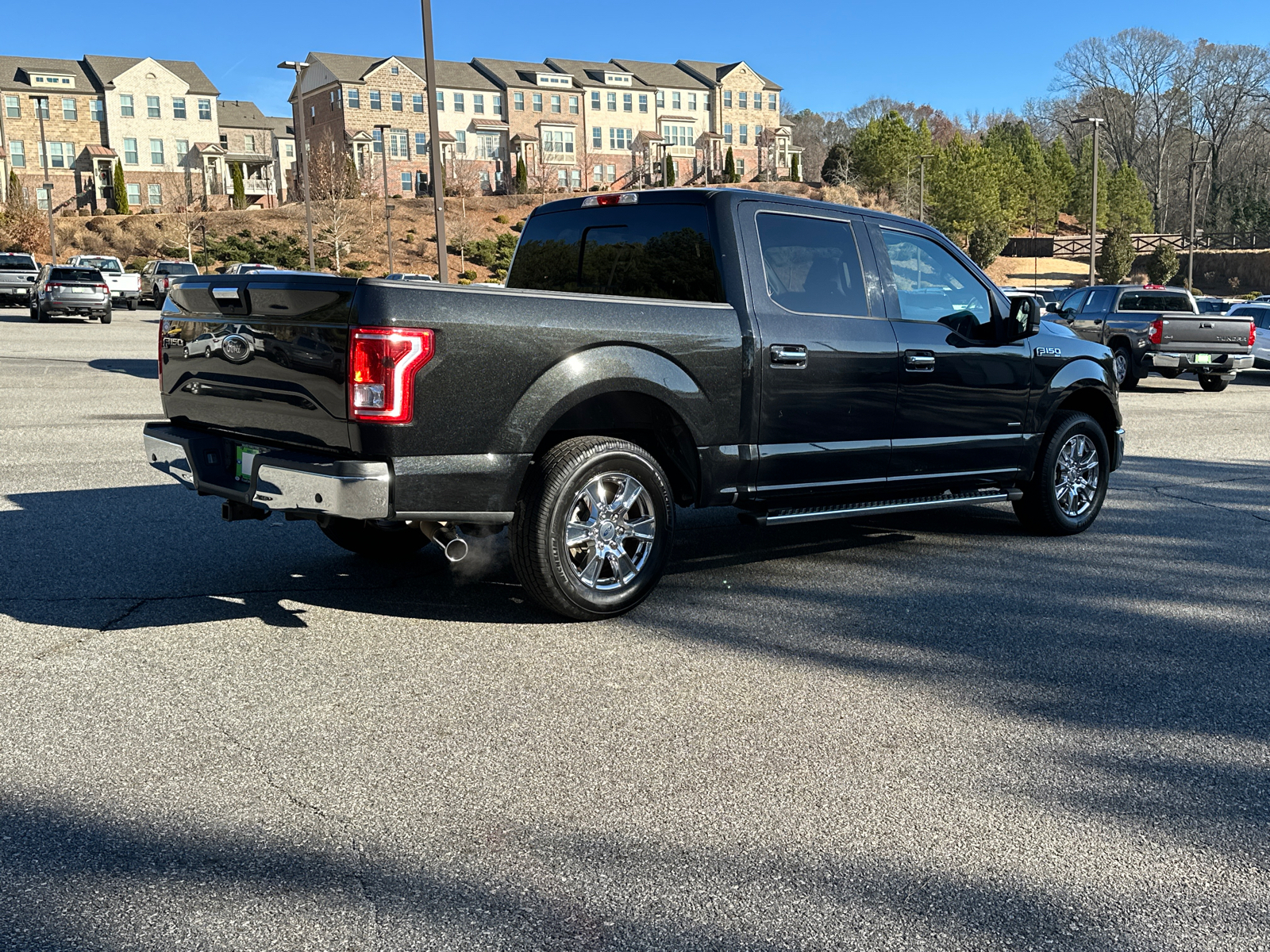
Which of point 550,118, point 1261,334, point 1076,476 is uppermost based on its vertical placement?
point 550,118

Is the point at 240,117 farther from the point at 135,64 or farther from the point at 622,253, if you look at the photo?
the point at 622,253

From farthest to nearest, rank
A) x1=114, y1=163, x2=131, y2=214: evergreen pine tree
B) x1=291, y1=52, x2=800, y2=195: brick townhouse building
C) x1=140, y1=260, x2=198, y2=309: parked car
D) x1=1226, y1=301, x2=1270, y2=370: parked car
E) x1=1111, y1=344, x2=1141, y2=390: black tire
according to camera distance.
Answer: x1=291, y1=52, x2=800, y2=195: brick townhouse building < x1=114, y1=163, x2=131, y2=214: evergreen pine tree < x1=140, y1=260, x2=198, y2=309: parked car < x1=1226, y1=301, x2=1270, y2=370: parked car < x1=1111, y1=344, x2=1141, y2=390: black tire

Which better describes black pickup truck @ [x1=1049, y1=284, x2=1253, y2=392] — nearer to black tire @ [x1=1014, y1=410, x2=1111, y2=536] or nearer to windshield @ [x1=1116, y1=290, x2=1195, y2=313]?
windshield @ [x1=1116, y1=290, x2=1195, y2=313]

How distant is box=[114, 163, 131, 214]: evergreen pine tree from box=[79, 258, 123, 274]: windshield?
108 ft

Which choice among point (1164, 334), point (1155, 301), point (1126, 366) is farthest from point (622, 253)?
point (1155, 301)

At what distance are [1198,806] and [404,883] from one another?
8.13 feet

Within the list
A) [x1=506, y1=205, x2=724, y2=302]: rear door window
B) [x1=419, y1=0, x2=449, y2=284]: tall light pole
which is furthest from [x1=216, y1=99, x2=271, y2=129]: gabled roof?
[x1=506, y1=205, x2=724, y2=302]: rear door window

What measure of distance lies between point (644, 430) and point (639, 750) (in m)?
2.31

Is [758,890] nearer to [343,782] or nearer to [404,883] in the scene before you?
[404,883]

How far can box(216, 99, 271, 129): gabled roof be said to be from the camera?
89562 mm

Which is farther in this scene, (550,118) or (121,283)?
(550,118)

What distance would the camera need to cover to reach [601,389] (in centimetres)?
559

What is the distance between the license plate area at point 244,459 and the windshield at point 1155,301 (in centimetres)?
1874

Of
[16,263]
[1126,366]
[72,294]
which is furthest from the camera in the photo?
[16,263]
